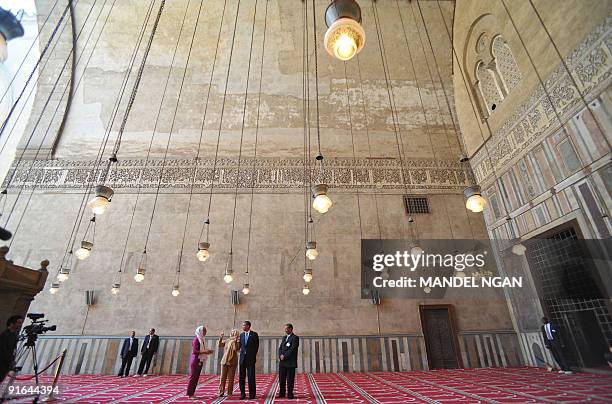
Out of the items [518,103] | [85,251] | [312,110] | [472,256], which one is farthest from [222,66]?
[472,256]

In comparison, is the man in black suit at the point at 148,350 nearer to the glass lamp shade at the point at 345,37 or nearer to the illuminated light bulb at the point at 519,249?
the glass lamp shade at the point at 345,37

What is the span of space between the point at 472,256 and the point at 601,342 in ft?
9.32

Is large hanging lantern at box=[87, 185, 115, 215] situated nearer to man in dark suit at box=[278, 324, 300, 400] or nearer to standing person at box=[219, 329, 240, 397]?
standing person at box=[219, 329, 240, 397]

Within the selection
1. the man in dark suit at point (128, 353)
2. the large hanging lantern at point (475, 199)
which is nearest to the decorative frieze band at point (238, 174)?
the man in dark suit at point (128, 353)

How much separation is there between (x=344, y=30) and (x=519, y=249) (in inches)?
257

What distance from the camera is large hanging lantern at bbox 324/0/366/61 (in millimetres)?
1905

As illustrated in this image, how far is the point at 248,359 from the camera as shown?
3.71m

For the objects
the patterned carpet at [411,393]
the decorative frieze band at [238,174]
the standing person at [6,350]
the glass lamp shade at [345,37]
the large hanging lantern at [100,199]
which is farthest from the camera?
the decorative frieze band at [238,174]

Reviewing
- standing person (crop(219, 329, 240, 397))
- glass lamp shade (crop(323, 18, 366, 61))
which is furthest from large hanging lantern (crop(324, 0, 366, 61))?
standing person (crop(219, 329, 240, 397))

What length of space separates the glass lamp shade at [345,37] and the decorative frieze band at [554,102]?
14.5 feet

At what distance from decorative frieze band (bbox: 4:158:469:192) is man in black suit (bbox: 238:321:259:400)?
4.77m

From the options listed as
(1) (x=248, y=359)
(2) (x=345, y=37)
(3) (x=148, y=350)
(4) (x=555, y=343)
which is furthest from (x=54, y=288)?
(4) (x=555, y=343)
